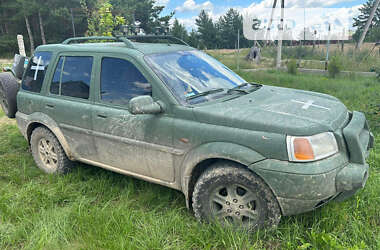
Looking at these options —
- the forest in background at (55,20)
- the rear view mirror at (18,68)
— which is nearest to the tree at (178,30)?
the forest in background at (55,20)

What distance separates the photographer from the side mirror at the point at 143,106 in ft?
9.43

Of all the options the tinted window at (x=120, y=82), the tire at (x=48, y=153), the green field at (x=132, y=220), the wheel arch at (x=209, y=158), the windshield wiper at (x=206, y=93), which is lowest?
the green field at (x=132, y=220)

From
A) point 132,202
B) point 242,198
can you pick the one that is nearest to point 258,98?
point 242,198

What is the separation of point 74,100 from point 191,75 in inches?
56.0

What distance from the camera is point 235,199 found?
9.13 ft

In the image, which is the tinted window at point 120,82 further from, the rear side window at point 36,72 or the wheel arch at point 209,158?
the rear side window at point 36,72

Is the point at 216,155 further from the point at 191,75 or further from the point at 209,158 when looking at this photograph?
the point at 191,75

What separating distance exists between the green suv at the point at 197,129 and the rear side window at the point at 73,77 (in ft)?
0.04

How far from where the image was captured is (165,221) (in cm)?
307

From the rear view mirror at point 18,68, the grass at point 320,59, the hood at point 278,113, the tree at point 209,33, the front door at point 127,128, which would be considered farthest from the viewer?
the tree at point 209,33

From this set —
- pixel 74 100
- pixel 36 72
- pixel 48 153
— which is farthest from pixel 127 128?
pixel 36 72

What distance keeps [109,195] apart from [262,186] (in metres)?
1.86

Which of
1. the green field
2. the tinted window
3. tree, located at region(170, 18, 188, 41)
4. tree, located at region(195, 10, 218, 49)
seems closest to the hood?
the tinted window

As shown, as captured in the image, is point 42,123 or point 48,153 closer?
point 42,123
